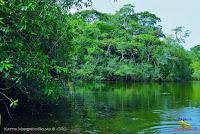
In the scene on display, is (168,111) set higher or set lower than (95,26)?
lower

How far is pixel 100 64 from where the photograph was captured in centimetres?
5328

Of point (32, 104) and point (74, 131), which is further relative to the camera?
point (32, 104)

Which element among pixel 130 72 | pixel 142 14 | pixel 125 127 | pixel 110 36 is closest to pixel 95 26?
pixel 110 36

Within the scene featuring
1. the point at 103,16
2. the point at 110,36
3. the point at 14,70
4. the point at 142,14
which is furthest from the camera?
the point at 142,14

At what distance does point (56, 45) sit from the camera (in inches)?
587

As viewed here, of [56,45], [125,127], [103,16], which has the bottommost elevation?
[125,127]

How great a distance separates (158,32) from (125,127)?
160ft

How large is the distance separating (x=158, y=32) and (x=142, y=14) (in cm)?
774

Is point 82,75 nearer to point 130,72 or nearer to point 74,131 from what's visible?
point 130,72

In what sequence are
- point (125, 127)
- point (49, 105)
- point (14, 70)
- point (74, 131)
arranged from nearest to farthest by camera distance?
point (14, 70)
point (74, 131)
point (125, 127)
point (49, 105)

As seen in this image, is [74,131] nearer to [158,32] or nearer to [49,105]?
[49,105]

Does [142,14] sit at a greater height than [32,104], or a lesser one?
greater

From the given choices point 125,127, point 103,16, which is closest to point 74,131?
point 125,127

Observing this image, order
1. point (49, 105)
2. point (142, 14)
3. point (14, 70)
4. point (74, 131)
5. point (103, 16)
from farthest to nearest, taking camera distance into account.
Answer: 1. point (142, 14)
2. point (103, 16)
3. point (49, 105)
4. point (74, 131)
5. point (14, 70)
